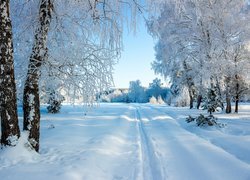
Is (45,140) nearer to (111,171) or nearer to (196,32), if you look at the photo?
(111,171)

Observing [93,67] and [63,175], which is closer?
[63,175]

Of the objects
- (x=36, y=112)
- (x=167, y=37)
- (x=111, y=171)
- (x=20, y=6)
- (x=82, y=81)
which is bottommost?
(x=111, y=171)

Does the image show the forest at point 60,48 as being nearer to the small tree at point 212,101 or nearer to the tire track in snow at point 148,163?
the tire track in snow at point 148,163

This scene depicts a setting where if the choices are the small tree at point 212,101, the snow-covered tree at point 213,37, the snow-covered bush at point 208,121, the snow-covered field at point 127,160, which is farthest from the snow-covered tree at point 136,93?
the snow-covered field at point 127,160

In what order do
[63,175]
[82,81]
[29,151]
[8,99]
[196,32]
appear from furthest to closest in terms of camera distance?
[196,32] < [82,81] < [29,151] < [8,99] < [63,175]

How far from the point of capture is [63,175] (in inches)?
210

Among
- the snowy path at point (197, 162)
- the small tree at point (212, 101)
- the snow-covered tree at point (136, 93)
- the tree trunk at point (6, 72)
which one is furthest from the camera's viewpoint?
the snow-covered tree at point (136, 93)

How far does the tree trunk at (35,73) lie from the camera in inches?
281

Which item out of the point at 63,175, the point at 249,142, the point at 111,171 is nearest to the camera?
the point at 63,175

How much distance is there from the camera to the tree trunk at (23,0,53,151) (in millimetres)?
7125

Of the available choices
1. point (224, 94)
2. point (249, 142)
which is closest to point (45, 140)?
point (249, 142)

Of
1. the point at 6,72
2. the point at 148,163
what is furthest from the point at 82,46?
the point at 148,163

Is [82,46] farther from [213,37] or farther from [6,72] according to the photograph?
[213,37]

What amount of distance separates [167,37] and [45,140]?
14.8 meters
